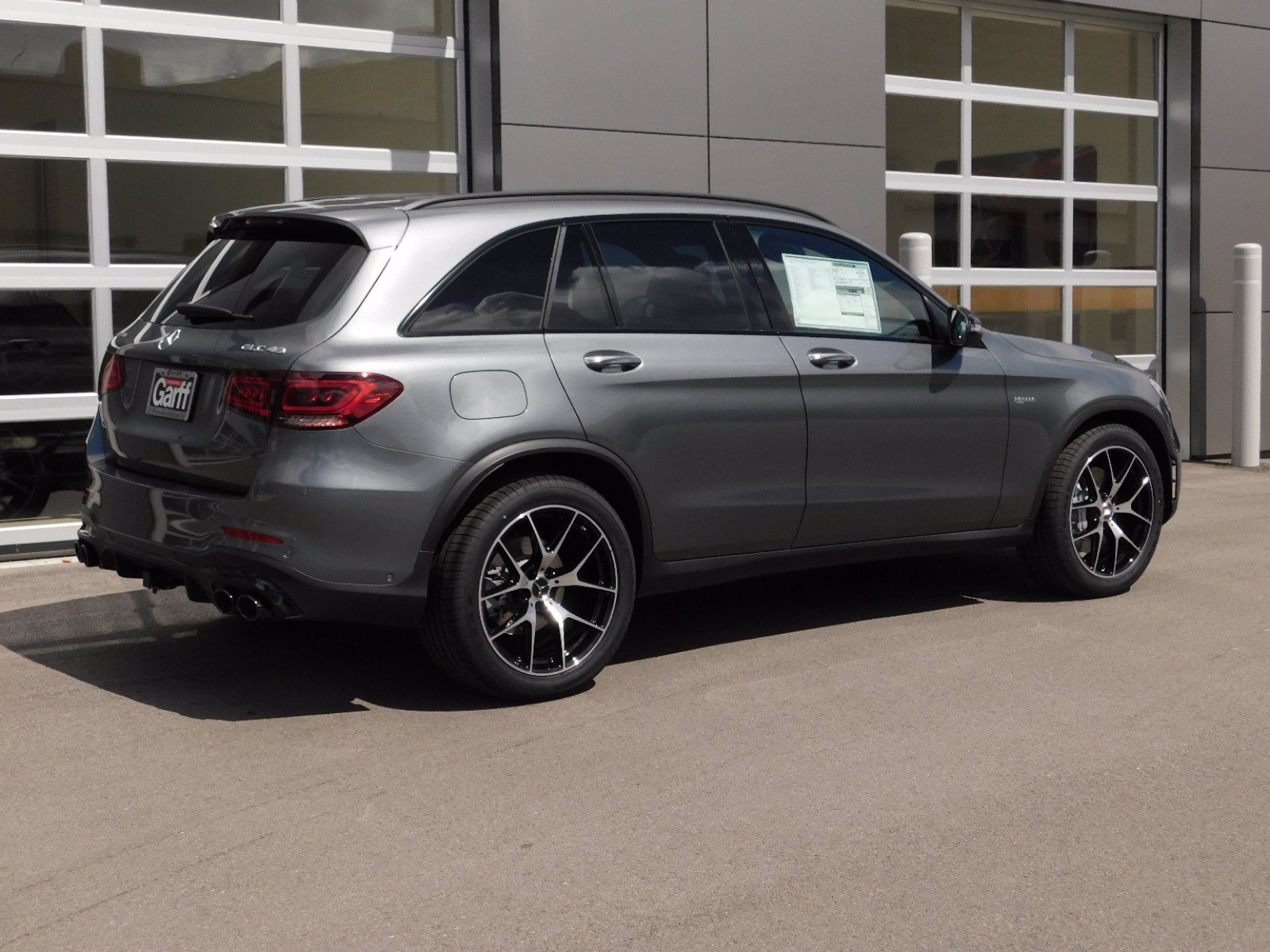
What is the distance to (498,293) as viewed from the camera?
207 inches

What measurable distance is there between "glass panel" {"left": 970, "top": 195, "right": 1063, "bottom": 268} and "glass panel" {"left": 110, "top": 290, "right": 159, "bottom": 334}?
244 inches

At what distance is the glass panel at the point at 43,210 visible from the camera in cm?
808

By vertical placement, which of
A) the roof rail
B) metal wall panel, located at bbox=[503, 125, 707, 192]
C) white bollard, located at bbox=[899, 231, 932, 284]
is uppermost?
metal wall panel, located at bbox=[503, 125, 707, 192]

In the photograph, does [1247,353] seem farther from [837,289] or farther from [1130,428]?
[837,289]

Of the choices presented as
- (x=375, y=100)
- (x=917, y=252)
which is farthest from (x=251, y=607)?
(x=917, y=252)

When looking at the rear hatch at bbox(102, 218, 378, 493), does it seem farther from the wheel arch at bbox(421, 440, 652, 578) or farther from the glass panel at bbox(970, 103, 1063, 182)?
the glass panel at bbox(970, 103, 1063, 182)

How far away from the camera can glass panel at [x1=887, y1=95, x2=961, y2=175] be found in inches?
448

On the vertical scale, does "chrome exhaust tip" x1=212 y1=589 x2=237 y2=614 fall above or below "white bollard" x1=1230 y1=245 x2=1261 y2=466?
below

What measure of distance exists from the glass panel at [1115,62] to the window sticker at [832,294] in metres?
7.15

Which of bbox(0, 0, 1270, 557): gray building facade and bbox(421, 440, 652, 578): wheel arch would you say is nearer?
bbox(421, 440, 652, 578): wheel arch

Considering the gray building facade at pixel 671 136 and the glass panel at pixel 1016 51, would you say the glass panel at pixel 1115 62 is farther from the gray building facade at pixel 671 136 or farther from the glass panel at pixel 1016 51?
the glass panel at pixel 1016 51

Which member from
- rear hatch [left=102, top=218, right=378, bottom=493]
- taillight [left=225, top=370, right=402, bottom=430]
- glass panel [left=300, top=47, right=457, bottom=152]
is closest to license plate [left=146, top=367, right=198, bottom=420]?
rear hatch [left=102, top=218, right=378, bottom=493]

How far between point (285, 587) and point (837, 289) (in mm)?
2561

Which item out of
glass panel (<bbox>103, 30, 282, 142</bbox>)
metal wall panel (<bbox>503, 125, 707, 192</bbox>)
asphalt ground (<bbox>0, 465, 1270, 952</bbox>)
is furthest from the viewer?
metal wall panel (<bbox>503, 125, 707, 192</bbox>)
